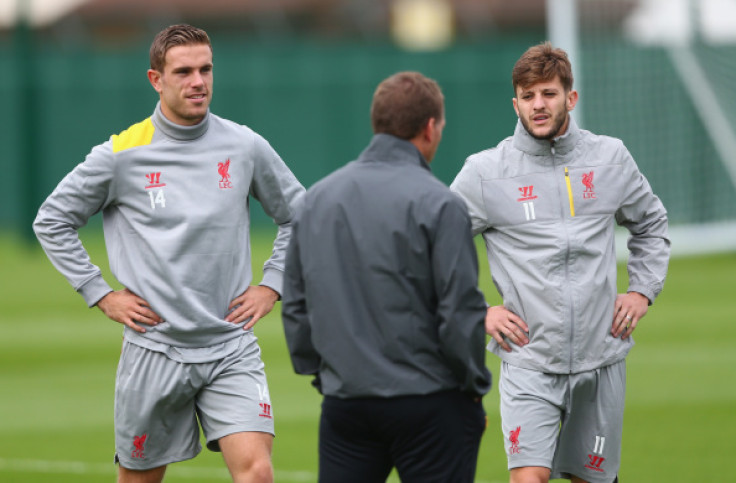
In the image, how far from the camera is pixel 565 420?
6.29 metres

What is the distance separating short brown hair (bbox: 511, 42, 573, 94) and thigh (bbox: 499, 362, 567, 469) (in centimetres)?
134

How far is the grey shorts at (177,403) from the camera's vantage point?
617 centimetres

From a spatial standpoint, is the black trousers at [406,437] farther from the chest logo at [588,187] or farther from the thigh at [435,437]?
the chest logo at [588,187]

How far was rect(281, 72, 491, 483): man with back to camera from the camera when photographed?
4910mm

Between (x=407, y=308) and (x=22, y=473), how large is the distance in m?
5.23

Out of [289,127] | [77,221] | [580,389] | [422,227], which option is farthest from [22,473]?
[289,127]

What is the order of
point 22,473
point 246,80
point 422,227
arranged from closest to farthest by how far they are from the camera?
point 422,227
point 22,473
point 246,80

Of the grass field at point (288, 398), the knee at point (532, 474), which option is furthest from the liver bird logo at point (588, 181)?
the grass field at point (288, 398)

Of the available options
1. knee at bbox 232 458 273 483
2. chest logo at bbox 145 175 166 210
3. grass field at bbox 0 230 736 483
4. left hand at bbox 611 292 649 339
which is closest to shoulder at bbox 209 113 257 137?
chest logo at bbox 145 175 166 210

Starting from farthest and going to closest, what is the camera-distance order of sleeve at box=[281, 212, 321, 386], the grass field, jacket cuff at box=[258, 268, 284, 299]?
the grass field < jacket cuff at box=[258, 268, 284, 299] < sleeve at box=[281, 212, 321, 386]

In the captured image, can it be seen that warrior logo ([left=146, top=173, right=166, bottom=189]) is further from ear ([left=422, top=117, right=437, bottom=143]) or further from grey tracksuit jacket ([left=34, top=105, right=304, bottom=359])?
ear ([left=422, top=117, right=437, bottom=143])

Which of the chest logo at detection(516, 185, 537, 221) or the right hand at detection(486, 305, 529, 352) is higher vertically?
the chest logo at detection(516, 185, 537, 221)

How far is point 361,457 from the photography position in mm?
5105

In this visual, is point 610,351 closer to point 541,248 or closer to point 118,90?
point 541,248
